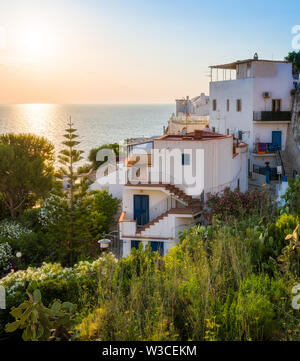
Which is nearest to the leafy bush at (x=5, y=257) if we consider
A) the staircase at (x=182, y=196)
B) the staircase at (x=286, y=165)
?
the staircase at (x=182, y=196)

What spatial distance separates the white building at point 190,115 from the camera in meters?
35.2

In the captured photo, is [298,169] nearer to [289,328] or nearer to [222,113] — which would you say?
[222,113]

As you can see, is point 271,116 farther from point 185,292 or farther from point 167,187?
point 185,292

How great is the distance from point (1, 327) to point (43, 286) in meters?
1.10

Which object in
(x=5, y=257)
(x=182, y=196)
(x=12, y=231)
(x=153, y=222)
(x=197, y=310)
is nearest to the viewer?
(x=197, y=310)

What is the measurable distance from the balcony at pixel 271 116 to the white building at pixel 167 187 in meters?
9.11

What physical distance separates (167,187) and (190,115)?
2489cm

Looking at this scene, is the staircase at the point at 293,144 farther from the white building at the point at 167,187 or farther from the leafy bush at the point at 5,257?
the leafy bush at the point at 5,257

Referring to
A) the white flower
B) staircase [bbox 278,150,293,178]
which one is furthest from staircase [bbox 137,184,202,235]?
staircase [bbox 278,150,293,178]

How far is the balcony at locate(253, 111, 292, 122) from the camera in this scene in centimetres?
2334

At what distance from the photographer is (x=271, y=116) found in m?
23.4

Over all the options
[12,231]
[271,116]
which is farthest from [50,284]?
[271,116]

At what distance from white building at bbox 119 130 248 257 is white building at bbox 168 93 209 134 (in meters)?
18.7

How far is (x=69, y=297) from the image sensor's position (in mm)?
8398
